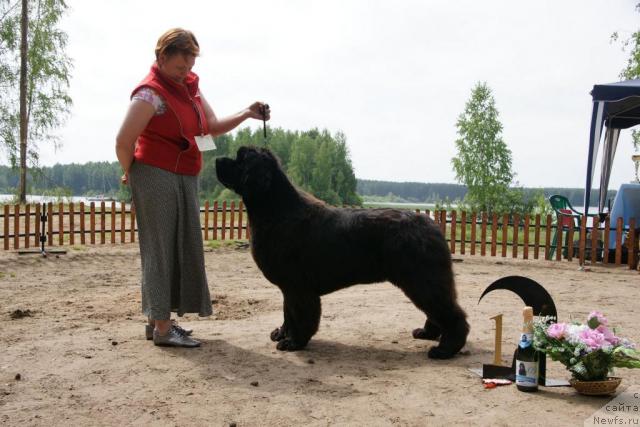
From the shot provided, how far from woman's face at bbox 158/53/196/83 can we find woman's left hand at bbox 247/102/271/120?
0.67m

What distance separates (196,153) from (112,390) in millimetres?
1995

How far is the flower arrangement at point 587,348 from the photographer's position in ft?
11.7

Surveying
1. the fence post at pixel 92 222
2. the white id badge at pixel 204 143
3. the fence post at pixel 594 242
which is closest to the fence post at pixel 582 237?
the fence post at pixel 594 242

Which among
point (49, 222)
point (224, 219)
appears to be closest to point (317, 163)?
point (224, 219)

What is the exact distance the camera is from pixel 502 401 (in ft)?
11.4

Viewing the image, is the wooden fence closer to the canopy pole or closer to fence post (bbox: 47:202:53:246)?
fence post (bbox: 47:202:53:246)

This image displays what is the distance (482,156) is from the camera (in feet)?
108

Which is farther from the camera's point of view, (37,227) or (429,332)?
(37,227)

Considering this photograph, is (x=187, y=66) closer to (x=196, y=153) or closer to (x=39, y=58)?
(x=196, y=153)

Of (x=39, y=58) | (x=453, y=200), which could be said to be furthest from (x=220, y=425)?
(x=453, y=200)

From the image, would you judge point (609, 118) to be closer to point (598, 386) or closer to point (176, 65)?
point (598, 386)

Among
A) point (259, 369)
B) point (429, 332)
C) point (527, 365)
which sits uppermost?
point (527, 365)

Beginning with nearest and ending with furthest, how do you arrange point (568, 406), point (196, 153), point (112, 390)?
point (568, 406), point (112, 390), point (196, 153)

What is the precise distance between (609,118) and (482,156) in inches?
778
